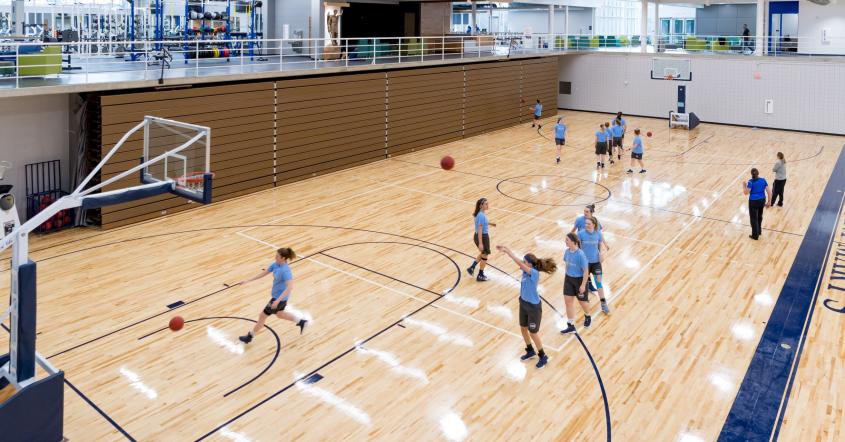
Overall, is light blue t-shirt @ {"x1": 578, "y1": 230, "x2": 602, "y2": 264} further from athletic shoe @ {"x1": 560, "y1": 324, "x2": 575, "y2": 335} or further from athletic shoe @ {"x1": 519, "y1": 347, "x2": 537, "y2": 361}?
athletic shoe @ {"x1": 519, "y1": 347, "x2": 537, "y2": 361}

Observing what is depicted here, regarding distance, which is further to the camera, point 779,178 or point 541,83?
point 541,83

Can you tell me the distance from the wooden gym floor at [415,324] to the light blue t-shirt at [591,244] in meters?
1.10

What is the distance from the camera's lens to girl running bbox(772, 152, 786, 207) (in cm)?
1627

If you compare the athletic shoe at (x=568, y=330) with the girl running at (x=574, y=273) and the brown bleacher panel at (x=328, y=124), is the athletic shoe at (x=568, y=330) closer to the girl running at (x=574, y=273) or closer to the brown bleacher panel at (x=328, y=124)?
the girl running at (x=574, y=273)

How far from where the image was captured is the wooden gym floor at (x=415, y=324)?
7695 millimetres

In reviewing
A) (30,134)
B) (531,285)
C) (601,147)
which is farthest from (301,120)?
(531,285)

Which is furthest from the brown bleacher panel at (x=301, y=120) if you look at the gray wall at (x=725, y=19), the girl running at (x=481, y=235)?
the gray wall at (x=725, y=19)

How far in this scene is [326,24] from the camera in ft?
81.9

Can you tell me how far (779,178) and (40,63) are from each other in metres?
17.6

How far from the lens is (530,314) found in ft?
28.0

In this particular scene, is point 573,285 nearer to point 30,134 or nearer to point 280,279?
point 280,279

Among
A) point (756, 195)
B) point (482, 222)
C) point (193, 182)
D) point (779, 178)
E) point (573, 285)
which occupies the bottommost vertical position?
point (573, 285)

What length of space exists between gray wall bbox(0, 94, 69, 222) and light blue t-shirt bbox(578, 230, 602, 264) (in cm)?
1207

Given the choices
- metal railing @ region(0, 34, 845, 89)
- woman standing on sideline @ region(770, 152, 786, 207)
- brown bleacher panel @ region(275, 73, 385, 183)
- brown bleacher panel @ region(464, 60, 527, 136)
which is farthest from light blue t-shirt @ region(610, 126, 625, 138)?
brown bleacher panel @ region(275, 73, 385, 183)
